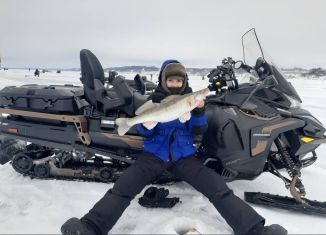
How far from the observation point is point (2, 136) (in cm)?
433

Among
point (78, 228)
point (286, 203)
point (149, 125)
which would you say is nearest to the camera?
point (78, 228)

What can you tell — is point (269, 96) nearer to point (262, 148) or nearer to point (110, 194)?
point (262, 148)

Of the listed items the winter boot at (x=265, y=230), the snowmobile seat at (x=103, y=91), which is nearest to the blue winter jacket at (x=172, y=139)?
the snowmobile seat at (x=103, y=91)

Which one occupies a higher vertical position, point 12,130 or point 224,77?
point 224,77

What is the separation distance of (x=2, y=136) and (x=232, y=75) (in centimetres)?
309

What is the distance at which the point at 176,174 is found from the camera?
3.42 metres

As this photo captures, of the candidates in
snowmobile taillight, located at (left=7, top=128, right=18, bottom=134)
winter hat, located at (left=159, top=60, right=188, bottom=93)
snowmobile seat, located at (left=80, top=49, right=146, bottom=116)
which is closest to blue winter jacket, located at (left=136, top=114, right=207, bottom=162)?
winter hat, located at (left=159, top=60, right=188, bottom=93)

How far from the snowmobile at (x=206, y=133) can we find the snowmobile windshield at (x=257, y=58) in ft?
0.04

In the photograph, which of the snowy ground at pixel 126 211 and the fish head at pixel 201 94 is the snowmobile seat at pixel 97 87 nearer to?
the snowy ground at pixel 126 211

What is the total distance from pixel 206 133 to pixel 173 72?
82 cm

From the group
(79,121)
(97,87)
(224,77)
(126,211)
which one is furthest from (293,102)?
(79,121)

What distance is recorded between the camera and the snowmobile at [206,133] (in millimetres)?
3555

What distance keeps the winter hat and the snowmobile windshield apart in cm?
100

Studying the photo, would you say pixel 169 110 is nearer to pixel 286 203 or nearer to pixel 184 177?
pixel 184 177
